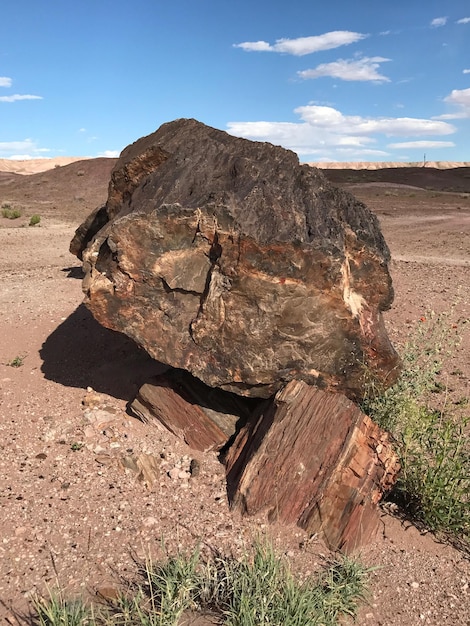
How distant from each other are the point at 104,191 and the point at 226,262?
29.0 m

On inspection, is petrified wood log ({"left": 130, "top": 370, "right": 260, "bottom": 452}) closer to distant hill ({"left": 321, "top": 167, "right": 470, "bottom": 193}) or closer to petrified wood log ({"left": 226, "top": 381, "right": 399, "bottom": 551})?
petrified wood log ({"left": 226, "top": 381, "right": 399, "bottom": 551})

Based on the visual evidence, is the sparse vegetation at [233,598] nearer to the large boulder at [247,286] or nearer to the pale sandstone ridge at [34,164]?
the large boulder at [247,286]

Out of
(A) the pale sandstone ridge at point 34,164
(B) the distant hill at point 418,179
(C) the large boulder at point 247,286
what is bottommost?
(C) the large boulder at point 247,286

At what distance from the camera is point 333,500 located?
3.88 m

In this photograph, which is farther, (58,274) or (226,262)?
(58,274)

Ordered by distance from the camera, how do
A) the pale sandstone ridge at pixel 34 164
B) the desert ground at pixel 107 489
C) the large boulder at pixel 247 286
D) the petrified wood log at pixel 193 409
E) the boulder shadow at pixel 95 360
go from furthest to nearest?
the pale sandstone ridge at pixel 34 164, the boulder shadow at pixel 95 360, the petrified wood log at pixel 193 409, the large boulder at pixel 247 286, the desert ground at pixel 107 489

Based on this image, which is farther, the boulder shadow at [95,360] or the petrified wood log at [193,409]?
the boulder shadow at [95,360]

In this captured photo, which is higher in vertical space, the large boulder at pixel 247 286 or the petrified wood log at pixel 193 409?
the large boulder at pixel 247 286

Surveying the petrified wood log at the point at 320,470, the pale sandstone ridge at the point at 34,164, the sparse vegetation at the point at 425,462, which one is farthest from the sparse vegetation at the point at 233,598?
the pale sandstone ridge at the point at 34,164

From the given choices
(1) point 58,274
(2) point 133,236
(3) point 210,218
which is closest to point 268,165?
(3) point 210,218

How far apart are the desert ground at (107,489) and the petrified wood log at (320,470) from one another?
0.45ft

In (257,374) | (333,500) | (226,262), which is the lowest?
(333,500)

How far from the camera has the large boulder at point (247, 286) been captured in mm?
4242

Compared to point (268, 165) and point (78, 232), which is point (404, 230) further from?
point (268, 165)
